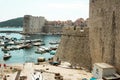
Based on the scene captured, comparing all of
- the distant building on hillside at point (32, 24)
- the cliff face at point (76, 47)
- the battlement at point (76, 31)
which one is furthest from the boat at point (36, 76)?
the distant building on hillside at point (32, 24)

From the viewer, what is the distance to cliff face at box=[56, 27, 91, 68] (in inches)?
1381

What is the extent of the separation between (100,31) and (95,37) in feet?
5.99

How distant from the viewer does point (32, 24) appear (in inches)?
5851

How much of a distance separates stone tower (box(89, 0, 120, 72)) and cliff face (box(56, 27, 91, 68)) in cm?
184

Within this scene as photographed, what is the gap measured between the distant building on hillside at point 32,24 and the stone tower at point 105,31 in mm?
112524

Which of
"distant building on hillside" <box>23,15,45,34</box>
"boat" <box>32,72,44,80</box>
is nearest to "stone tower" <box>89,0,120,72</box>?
"boat" <box>32,72,44,80</box>

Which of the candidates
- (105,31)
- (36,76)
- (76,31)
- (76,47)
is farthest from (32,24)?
(36,76)

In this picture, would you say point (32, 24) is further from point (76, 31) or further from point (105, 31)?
point (105, 31)

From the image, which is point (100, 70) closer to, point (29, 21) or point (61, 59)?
point (61, 59)

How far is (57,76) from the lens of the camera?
27.9 m

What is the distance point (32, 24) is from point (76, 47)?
113 metres

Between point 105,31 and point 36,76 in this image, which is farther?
point 105,31

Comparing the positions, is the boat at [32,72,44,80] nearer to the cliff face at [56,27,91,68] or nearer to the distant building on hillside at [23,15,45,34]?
the cliff face at [56,27,91,68]

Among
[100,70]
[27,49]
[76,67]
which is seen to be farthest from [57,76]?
[27,49]
